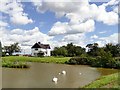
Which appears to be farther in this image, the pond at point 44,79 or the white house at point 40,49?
the white house at point 40,49

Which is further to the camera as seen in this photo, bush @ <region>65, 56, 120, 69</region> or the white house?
the white house

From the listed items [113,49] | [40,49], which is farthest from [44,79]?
[40,49]

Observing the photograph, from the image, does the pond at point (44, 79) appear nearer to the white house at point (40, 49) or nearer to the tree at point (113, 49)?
the tree at point (113, 49)

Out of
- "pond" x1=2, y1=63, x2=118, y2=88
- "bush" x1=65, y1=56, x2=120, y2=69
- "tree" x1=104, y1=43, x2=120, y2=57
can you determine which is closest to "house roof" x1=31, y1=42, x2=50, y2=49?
"tree" x1=104, y1=43, x2=120, y2=57

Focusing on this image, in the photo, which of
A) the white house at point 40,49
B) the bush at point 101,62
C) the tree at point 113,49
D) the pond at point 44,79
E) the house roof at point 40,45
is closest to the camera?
the pond at point 44,79

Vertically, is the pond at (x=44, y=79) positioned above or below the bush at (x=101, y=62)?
below

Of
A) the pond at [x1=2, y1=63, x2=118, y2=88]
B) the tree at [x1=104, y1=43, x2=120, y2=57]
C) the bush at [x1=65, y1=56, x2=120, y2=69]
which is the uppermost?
the tree at [x1=104, y1=43, x2=120, y2=57]

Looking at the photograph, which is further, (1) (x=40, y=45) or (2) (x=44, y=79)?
(1) (x=40, y=45)

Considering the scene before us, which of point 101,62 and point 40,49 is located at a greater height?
point 40,49

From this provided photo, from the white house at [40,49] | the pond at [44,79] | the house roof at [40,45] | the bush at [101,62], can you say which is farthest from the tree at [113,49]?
the house roof at [40,45]

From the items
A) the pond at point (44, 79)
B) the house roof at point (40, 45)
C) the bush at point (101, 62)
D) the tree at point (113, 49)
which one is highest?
the house roof at point (40, 45)

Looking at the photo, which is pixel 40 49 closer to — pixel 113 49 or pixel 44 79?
pixel 113 49

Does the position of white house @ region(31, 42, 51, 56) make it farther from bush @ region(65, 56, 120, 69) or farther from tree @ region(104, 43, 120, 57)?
Answer: bush @ region(65, 56, 120, 69)

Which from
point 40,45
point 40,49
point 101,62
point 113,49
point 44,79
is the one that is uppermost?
point 40,45
